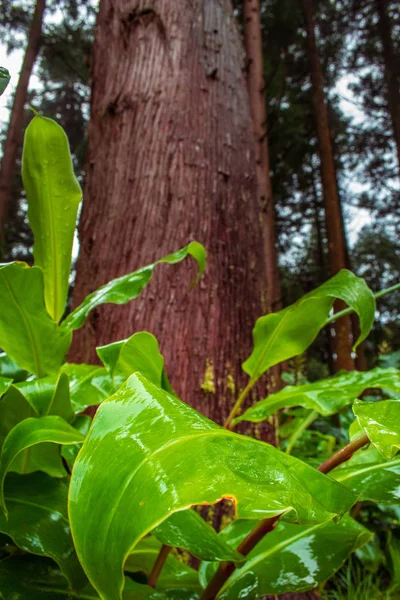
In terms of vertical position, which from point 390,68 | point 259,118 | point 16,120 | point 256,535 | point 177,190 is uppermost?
point 390,68

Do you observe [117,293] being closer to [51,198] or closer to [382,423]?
[51,198]

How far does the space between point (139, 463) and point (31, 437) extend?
195 mm

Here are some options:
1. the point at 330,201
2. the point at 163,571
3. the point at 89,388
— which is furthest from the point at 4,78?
the point at 330,201

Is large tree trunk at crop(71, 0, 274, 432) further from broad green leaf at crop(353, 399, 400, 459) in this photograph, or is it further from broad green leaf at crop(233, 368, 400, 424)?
broad green leaf at crop(353, 399, 400, 459)

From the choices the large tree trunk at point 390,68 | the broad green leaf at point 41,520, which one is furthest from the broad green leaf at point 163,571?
the large tree trunk at point 390,68

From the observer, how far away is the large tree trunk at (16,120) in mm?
6625

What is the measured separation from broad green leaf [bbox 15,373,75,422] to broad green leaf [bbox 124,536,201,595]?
0.73 ft

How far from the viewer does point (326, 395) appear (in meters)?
0.64

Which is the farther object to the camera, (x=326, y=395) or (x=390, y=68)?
(x=390, y=68)

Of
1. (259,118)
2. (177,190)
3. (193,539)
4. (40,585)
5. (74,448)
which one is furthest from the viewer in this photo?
(259,118)

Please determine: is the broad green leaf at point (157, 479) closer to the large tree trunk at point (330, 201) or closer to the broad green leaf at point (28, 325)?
the broad green leaf at point (28, 325)

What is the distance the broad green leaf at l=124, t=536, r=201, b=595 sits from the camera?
0.57m

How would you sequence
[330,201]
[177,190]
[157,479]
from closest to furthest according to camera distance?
[157,479] → [177,190] → [330,201]

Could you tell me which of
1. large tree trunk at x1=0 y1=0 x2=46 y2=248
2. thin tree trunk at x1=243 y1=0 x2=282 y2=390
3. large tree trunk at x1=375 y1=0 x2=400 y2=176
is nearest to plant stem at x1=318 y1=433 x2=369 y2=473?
thin tree trunk at x1=243 y1=0 x2=282 y2=390
